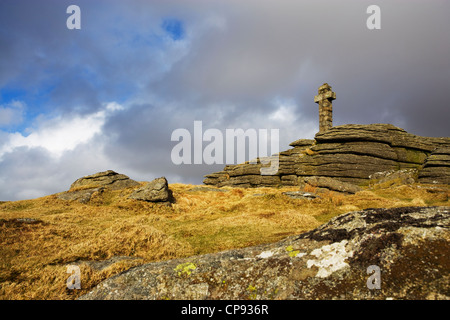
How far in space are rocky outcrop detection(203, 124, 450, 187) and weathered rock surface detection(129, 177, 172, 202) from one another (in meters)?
21.2

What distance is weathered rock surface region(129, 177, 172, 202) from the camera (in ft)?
88.5

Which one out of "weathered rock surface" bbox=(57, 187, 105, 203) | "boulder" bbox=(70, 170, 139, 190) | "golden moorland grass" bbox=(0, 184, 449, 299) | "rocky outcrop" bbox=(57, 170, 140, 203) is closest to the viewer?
"golden moorland grass" bbox=(0, 184, 449, 299)

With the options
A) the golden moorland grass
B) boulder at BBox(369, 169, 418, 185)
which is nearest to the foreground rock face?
the golden moorland grass

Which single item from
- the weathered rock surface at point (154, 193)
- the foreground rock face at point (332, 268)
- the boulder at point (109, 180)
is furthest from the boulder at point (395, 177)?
the boulder at point (109, 180)

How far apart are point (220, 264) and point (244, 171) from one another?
41418 mm

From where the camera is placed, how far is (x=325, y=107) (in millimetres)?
50594

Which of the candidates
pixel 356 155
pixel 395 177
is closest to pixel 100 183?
pixel 356 155

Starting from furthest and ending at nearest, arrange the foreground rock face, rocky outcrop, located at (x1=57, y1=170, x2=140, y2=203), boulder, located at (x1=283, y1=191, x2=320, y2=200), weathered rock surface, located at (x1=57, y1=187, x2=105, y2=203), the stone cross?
the stone cross → rocky outcrop, located at (x1=57, y1=170, x2=140, y2=203) → weathered rock surface, located at (x1=57, y1=187, x2=105, y2=203) → boulder, located at (x1=283, y1=191, x2=320, y2=200) → the foreground rock face

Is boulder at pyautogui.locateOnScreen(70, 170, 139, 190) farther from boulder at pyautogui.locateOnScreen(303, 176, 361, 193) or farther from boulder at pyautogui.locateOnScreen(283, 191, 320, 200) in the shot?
boulder at pyautogui.locateOnScreen(303, 176, 361, 193)

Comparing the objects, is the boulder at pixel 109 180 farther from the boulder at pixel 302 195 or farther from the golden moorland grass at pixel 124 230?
the boulder at pixel 302 195

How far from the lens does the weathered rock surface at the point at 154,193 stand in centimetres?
2698

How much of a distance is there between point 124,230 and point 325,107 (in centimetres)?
4482

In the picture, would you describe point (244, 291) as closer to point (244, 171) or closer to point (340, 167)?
point (340, 167)

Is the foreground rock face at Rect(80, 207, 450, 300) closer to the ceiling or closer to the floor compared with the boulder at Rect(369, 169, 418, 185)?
closer to the floor
